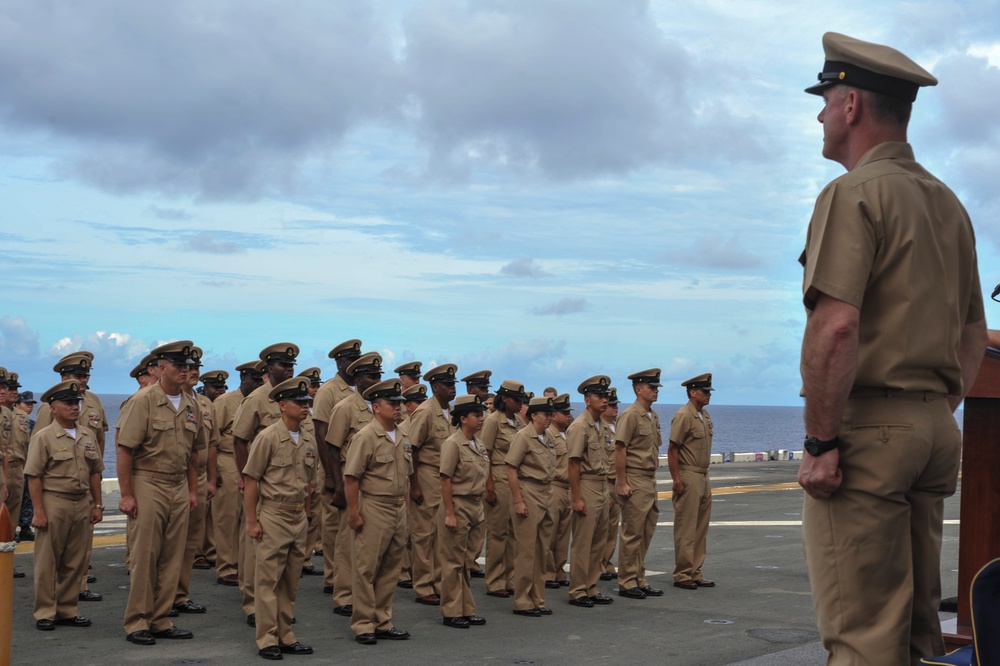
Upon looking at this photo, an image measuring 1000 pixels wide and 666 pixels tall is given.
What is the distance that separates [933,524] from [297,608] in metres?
7.89

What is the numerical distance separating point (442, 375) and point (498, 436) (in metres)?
1.21

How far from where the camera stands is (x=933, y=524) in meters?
3.36

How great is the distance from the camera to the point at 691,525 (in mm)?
12133

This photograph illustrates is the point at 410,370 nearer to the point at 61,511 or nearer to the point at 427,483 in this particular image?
the point at 427,483

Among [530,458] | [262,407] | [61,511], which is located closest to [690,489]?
[530,458]

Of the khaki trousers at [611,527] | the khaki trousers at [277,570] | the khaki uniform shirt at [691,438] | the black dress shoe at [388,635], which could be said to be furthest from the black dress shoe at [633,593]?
the khaki trousers at [277,570]

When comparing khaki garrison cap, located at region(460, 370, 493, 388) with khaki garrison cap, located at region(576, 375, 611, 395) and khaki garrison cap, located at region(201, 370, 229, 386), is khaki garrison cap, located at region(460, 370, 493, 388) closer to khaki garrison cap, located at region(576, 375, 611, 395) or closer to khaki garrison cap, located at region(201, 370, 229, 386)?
khaki garrison cap, located at region(576, 375, 611, 395)

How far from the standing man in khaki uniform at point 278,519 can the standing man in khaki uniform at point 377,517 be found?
44 centimetres

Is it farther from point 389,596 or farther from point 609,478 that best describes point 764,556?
point 389,596

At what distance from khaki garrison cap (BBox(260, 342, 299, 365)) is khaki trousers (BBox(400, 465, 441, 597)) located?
172 cm

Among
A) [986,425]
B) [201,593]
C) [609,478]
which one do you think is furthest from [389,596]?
[986,425]

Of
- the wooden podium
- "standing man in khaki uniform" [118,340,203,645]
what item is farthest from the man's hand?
"standing man in khaki uniform" [118,340,203,645]

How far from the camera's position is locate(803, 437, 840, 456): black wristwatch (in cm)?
320

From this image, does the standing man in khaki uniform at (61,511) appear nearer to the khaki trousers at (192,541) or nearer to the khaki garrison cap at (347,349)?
the khaki trousers at (192,541)
